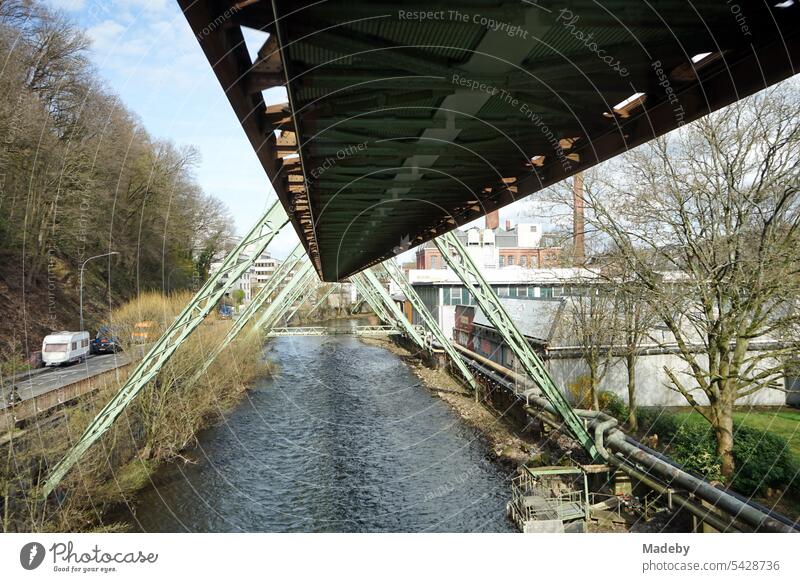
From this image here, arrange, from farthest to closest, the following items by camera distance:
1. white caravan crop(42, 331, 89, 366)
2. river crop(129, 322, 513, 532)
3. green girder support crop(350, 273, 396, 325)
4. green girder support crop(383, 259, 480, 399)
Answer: green girder support crop(350, 273, 396, 325) → green girder support crop(383, 259, 480, 399) → white caravan crop(42, 331, 89, 366) → river crop(129, 322, 513, 532)

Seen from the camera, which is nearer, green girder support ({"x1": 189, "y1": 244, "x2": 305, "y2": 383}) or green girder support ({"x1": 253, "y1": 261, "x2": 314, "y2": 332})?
green girder support ({"x1": 189, "y1": 244, "x2": 305, "y2": 383})

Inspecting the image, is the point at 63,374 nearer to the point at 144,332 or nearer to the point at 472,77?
the point at 144,332

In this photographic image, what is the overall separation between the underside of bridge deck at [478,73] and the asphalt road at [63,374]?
11.5 meters

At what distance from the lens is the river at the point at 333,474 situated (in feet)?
33.4

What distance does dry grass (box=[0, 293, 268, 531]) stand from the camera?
313 inches

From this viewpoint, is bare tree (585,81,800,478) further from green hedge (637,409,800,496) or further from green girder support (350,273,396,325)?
green girder support (350,273,396,325)

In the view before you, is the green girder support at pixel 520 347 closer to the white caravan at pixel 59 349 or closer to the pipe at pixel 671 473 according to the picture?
the pipe at pixel 671 473

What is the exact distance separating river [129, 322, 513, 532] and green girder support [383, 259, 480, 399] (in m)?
1.58

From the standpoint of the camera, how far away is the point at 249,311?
1836cm

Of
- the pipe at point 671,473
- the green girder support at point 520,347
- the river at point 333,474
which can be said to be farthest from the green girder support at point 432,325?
the green girder support at point 520,347

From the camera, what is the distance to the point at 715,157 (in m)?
7.93

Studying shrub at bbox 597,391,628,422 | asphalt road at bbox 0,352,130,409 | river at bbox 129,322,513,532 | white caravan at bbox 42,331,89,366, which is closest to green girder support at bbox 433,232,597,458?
river at bbox 129,322,513,532
